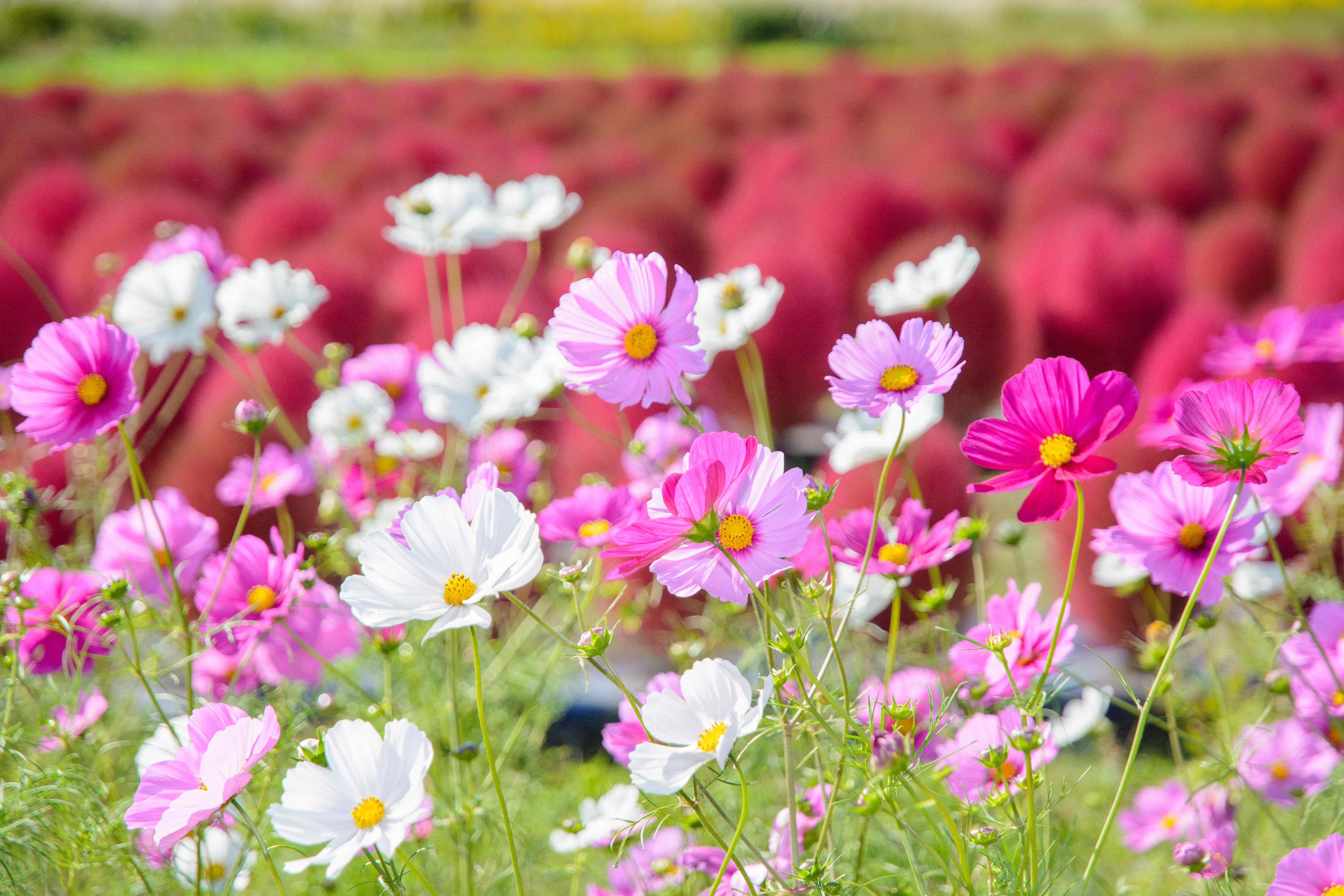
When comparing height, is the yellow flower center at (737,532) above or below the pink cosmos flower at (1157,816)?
above

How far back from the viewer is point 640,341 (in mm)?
395

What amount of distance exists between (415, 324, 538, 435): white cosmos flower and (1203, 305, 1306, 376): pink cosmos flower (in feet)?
1.47

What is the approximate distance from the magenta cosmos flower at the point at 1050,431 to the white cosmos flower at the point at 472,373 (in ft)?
1.16

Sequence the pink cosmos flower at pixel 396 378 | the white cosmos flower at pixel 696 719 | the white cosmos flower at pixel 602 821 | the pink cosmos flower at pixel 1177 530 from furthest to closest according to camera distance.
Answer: the pink cosmos flower at pixel 396 378 < the white cosmos flower at pixel 602 821 < the pink cosmos flower at pixel 1177 530 < the white cosmos flower at pixel 696 719

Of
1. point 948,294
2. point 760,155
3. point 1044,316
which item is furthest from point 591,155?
point 948,294

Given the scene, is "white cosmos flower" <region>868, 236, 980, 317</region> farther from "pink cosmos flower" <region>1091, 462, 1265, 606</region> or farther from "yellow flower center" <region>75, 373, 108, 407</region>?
"yellow flower center" <region>75, 373, 108, 407</region>

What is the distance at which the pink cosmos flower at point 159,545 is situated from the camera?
0.56 meters

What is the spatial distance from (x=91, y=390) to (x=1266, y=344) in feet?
2.22

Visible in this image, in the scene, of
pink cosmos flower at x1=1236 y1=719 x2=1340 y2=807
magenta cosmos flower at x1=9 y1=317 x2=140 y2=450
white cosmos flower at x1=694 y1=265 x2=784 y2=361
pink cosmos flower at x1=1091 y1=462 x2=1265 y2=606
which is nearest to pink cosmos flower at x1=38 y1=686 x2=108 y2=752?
magenta cosmos flower at x1=9 y1=317 x2=140 y2=450

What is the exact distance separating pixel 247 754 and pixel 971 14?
10.7m

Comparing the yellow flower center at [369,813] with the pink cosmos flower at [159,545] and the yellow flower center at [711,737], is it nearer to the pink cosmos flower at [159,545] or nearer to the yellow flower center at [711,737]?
the yellow flower center at [711,737]

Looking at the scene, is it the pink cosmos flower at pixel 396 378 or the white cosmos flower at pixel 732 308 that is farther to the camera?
the pink cosmos flower at pixel 396 378

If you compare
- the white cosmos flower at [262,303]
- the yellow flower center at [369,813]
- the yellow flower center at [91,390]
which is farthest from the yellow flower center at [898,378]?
the white cosmos flower at [262,303]

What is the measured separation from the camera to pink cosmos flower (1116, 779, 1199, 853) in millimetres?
642
